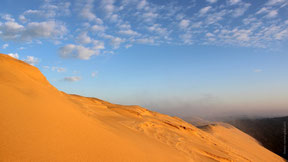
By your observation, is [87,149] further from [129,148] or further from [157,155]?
[157,155]

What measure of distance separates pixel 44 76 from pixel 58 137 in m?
4.50

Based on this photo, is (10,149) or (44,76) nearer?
(10,149)

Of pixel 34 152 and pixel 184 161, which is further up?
pixel 34 152

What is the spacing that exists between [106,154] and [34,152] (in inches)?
44.2

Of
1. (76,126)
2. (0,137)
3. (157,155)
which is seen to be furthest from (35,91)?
(157,155)

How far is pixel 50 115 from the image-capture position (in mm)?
3699

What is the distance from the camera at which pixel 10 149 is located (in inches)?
88.7

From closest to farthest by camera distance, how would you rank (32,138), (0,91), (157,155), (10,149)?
1. (10,149)
2. (32,138)
3. (0,91)
4. (157,155)

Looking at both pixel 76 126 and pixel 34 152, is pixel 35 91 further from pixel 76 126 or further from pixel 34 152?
pixel 34 152

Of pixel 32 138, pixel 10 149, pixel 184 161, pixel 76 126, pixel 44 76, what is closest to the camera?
pixel 10 149

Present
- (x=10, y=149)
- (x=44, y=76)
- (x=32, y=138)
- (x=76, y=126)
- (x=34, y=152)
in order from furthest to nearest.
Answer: (x=44, y=76) → (x=76, y=126) → (x=32, y=138) → (x=34, y=152) → (x=10, y=149)

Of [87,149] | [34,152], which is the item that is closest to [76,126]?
[87,149]

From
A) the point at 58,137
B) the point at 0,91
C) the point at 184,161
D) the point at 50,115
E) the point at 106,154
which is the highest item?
the point at 0,91

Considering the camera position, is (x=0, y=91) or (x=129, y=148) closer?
(x=0, y=91)
